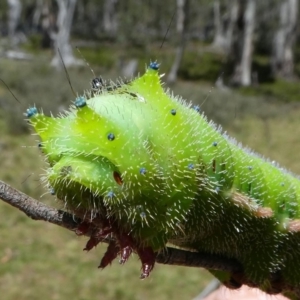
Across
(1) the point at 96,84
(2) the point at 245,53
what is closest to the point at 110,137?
(1) the point at 96,84

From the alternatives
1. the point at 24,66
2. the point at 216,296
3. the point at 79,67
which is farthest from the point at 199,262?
the point at 79,67

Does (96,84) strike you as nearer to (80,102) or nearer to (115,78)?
(80,102)

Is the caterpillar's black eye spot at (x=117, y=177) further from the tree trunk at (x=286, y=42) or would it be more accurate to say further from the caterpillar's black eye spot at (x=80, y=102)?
the tree trunk at (x=286, y=42)

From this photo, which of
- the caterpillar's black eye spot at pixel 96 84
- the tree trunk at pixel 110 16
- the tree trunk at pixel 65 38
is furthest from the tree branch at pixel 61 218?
the tree trunk at pixel 110 16

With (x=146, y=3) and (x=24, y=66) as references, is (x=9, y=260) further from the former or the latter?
(x=146, y=3)

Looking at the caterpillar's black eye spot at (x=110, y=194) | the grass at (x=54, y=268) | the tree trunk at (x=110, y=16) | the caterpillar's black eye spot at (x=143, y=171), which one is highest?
the caterpillar's black eye spot at (x=143, y=171)

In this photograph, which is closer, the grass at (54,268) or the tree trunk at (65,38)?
the grass at (54,268)

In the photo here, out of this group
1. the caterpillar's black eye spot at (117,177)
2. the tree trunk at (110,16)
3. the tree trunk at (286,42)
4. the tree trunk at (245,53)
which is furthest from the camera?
the tree trunk at (110,16)
